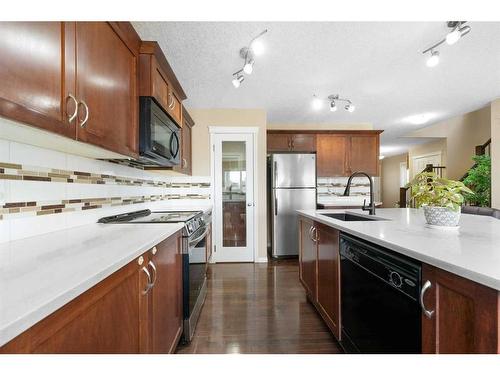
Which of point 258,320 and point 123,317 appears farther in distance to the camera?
point 258,320

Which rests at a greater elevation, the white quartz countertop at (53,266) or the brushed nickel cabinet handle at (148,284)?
the white quartz countertop at (53,266)

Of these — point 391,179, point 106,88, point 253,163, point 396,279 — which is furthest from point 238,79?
point 391,179

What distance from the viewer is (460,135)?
5629 millimetres

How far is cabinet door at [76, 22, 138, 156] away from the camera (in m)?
1.05

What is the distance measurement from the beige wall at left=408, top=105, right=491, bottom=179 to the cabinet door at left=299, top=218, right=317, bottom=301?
16.7 ft

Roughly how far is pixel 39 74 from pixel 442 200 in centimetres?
193

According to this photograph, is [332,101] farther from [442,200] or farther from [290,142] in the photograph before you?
[442,200]

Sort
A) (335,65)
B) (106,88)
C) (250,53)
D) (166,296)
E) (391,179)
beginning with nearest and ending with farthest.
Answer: (106,88)
(166,296)
(250,53)
(335,65)
(391,179)

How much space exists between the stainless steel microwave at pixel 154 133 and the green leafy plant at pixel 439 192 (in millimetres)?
1740

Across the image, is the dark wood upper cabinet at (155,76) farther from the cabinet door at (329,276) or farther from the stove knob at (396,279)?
the stove knob at (396,279)

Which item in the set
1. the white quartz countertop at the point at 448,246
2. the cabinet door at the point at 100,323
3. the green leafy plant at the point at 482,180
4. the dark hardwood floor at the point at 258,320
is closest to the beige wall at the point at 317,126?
the green leafy plant at the point at 482,180

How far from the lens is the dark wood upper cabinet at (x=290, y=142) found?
13.5 feet

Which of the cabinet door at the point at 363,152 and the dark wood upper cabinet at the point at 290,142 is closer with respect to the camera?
the dark wood upper cabinet at the point at 290,142
